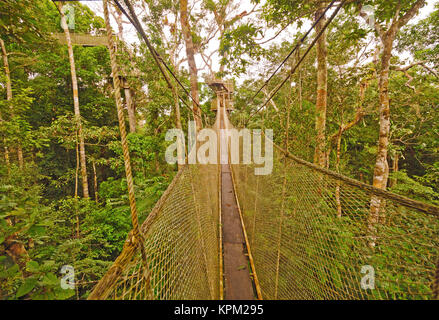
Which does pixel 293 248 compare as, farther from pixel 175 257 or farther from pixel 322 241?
pixel 175 257

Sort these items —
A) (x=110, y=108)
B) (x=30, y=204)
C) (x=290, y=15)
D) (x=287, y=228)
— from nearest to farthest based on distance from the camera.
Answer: (x=30, y=204) → (x=287, y=228) → (x=290, y=15) → (x=110, y=108)

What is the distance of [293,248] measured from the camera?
1308mm

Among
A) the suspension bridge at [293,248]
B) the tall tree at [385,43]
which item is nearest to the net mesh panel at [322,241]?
the suspension bridge at [293,248]

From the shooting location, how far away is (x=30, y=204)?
75 cm

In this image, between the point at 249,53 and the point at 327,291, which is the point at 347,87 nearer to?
the point at 249,53

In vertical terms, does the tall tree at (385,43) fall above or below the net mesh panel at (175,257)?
above

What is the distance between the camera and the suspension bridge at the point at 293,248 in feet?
2.10

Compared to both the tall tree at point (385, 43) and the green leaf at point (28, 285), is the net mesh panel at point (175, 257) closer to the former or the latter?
the green leaf at point (28, 285)

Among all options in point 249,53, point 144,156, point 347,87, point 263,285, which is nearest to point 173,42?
point 144,156

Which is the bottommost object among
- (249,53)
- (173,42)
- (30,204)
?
(30,204)

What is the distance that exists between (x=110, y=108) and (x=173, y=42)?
3.70 metres

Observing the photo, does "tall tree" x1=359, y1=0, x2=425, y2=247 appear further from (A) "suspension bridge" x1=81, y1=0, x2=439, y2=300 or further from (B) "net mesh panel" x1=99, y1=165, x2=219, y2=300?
(B) "net mesh panel" x1=99, y1=165, x2=219, y2=300

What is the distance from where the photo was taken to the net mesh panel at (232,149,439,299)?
856 millimetres
